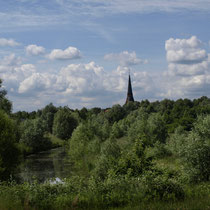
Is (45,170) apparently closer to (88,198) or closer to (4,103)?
(4,103)

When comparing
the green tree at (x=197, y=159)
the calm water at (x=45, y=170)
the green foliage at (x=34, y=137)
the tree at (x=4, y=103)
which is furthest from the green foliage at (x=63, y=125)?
the green tree at (x=197, y=159)

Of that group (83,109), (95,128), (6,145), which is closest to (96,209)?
(6,145)

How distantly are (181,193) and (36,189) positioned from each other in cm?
562

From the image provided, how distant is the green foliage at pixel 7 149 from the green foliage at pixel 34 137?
4044 cm

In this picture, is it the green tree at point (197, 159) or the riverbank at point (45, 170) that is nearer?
the green tree at point (197, 159)

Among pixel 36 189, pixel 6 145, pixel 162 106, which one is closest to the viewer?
pixel 36 189

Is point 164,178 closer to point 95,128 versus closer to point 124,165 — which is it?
point 124,165

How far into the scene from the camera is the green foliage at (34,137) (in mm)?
75438

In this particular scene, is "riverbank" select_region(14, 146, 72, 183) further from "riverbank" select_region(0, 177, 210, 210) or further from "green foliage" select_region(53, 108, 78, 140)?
"green foliage" select_region(53, 108, 78, 140)

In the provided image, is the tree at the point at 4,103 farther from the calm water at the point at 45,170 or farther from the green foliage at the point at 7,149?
the green foliage at the point at 7,149

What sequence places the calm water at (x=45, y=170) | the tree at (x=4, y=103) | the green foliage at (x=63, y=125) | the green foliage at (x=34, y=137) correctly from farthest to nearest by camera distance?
1. the green foliage at (x=63, y=125)
2. the green foliage at (x=34, y=137)
3. the tree at (x=4, y=103)
4. the calm water at (x=45, y=170)

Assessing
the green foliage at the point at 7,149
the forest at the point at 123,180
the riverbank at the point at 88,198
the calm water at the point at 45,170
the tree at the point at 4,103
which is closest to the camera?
the riverbank at the point at 88,198

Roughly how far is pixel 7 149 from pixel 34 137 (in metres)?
44.1

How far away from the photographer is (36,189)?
36.3 feet
